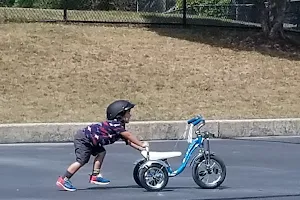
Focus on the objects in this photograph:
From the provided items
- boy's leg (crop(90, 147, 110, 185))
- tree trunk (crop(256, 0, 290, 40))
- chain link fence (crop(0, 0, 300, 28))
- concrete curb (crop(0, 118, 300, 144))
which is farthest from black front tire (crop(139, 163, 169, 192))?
chain link fence (crop(0, 0, 300, 28))

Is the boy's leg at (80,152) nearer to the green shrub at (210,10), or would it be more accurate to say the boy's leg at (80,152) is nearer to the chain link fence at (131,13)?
the chain link fence at (131,13)

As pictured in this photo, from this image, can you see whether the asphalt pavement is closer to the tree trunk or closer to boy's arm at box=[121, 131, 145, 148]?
boy's arm at box=[121, 131, 145, 148]

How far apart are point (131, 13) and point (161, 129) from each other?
11.6m

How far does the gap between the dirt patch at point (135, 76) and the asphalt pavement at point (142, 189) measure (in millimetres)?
2004

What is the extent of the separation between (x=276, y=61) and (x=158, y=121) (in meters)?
6.45

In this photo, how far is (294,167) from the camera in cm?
1127

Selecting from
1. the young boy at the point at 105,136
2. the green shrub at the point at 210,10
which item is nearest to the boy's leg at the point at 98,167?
the young boy at the point at 105,136

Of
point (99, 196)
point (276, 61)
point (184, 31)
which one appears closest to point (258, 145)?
point (99, 196)

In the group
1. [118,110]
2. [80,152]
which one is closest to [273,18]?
[118,110]

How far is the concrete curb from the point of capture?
1366cm

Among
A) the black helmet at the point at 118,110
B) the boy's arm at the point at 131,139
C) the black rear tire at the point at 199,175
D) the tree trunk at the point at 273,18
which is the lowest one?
the black rear tire at the point at 199,175

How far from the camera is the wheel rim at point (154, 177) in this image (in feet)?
30.0

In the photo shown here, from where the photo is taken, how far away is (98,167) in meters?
9.39

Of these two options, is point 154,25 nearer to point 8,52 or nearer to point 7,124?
point 8,52
